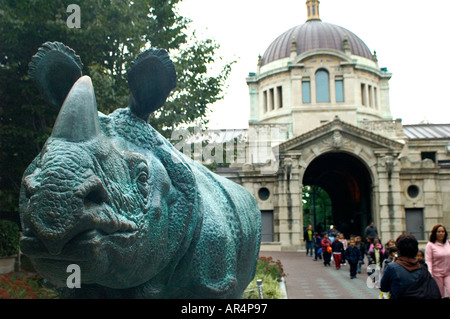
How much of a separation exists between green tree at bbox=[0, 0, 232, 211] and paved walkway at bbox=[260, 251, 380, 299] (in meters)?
5.40

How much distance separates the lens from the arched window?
36.5m

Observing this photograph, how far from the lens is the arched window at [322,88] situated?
120ft

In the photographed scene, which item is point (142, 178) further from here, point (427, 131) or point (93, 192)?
point (427, 131)

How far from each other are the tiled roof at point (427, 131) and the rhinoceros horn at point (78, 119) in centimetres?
3706

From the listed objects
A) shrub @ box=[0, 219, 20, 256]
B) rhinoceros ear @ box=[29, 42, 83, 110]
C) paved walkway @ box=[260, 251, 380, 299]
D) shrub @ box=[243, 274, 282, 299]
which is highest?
rhinoceros ear @ box=[29, 42, 83, 110]

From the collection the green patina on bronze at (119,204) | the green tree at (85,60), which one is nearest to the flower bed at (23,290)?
the green tree at (85,60)

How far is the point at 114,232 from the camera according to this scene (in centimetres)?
184

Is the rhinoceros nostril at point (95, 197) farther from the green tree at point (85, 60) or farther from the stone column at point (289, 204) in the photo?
the stone column at point (289, 204)

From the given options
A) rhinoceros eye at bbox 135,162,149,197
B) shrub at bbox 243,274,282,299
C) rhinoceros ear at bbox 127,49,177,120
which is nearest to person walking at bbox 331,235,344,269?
shrub at bbox 243,274,282,299

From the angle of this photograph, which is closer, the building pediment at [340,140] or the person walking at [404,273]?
the person walking at [404,273]

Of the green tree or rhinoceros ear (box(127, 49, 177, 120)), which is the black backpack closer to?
rhinoceros ear (box(127, 49, 177, 120))

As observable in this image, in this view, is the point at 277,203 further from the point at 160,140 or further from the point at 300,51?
the point at 160,140

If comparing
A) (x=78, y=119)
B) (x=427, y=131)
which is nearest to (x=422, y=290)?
(x=78, y=119)
